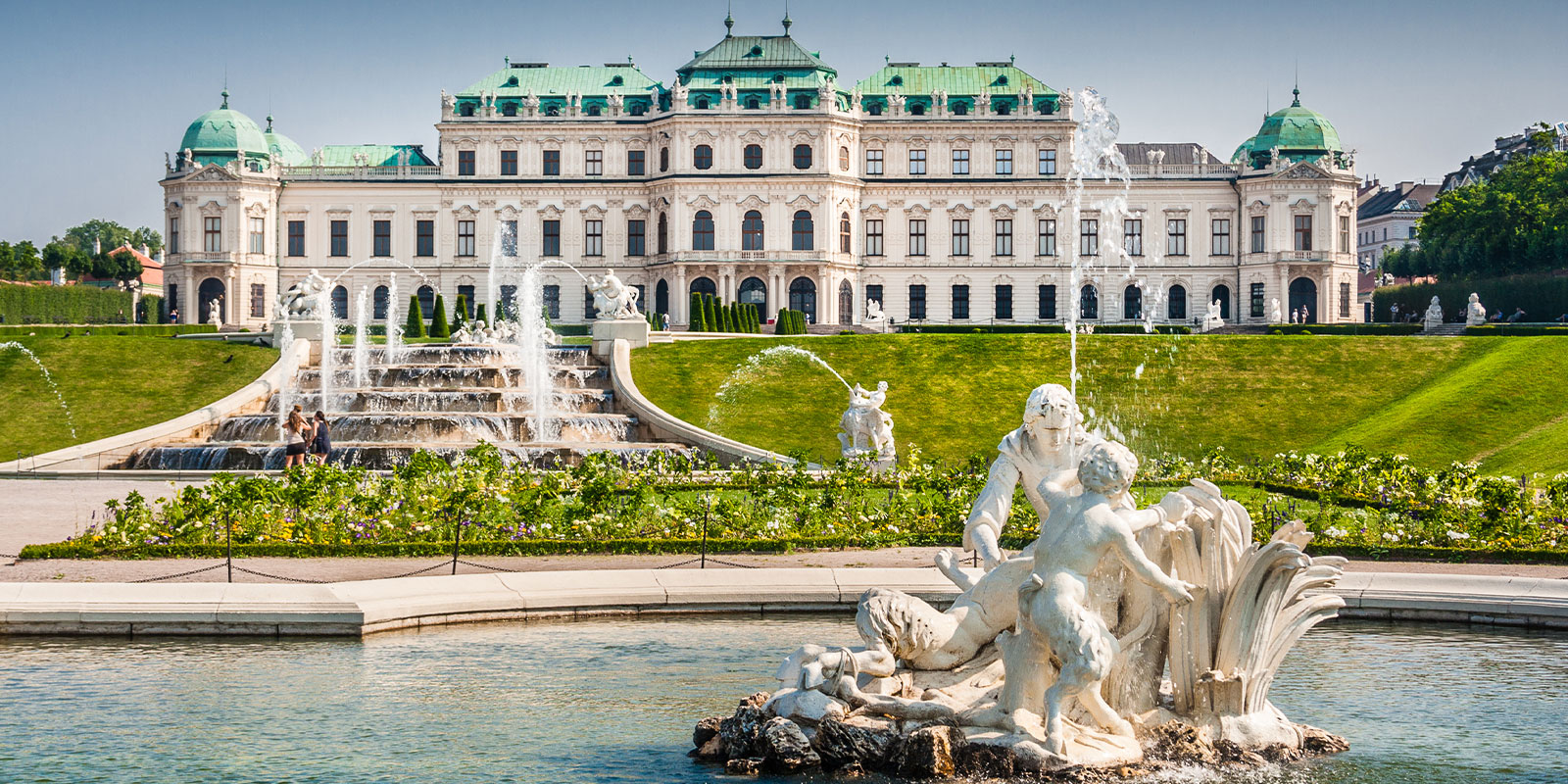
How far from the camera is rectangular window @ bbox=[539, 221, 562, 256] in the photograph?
73.4m

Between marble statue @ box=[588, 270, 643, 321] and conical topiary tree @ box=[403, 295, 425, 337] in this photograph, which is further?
conical topiary tree @ box=[403, 295, 425, 337]

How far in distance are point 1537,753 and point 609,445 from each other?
24338 millimetres

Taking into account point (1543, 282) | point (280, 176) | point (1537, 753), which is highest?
point (280, 176)

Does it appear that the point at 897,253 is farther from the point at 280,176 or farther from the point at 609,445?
the point at 609,445

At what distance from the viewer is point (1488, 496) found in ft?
57.3

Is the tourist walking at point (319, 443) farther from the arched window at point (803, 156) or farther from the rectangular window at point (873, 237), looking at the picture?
the rectangular window at point (873, 237)

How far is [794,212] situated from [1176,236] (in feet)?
61.3

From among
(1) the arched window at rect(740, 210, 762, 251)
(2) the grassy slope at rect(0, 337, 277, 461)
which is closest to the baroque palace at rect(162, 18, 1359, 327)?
(1) the arched window at rect(740, 210, 762, 251)

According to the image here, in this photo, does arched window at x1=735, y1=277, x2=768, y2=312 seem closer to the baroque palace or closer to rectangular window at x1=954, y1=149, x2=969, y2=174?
the baroque palace

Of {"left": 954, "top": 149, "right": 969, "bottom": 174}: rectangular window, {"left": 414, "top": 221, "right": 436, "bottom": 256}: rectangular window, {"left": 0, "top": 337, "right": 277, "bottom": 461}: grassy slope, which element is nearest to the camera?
{"left": 0, "top": 337, "right": 277, "bottom": 461}: grassy slope

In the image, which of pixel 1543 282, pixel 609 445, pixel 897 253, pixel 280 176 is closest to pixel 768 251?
pixel 897 253

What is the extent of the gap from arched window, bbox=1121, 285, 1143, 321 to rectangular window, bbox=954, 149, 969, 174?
9.75 m

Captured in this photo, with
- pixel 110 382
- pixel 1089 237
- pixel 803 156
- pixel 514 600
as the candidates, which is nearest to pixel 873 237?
pixel 803 156

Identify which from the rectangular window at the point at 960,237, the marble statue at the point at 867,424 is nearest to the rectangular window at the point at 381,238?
the rectangular window at the point at 960,237
